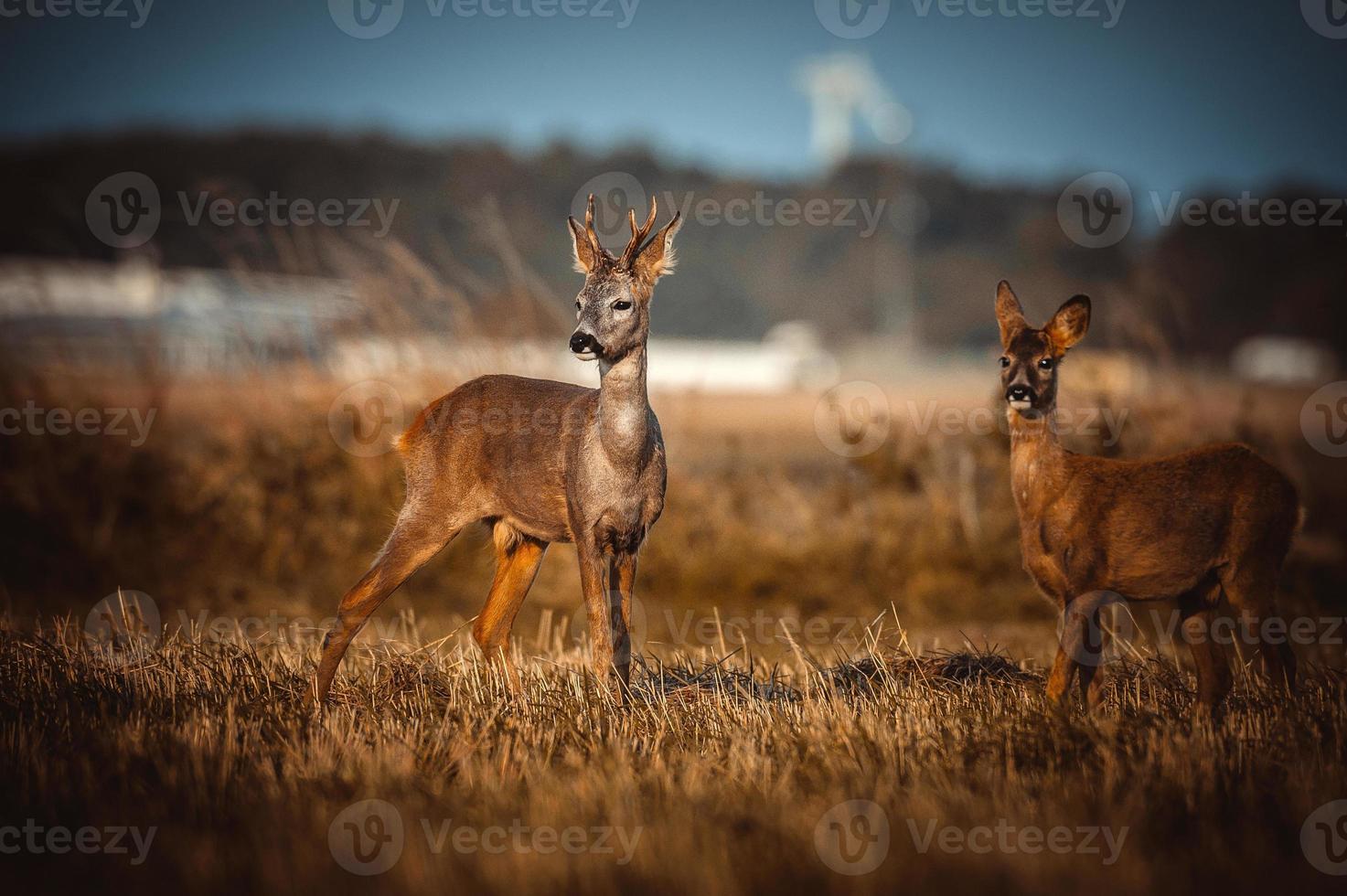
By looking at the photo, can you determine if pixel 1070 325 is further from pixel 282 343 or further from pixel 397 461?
pixel 282 343

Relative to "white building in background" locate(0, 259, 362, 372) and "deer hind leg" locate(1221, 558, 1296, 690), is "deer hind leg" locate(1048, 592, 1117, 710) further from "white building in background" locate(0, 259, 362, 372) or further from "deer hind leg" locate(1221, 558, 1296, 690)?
"white building in background" locate(0, 259, 362, 372)

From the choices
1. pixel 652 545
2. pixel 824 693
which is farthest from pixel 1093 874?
pixel 652 545

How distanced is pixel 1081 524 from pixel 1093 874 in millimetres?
2719

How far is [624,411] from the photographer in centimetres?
618

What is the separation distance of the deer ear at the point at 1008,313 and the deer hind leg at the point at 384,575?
3519mm

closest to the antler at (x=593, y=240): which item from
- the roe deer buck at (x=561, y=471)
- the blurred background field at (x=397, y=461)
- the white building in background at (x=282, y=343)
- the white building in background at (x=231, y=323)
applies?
the roe deer buck at (x=561, y=471)

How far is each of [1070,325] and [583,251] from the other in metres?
2.93

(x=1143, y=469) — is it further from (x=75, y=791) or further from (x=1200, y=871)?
(x=75, y=791)

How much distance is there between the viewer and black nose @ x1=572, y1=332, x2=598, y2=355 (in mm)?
5898

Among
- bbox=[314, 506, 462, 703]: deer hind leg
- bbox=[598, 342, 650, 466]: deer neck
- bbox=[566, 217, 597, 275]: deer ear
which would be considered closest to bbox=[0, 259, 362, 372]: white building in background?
bbox=[314, 506, 462, 703]: deer hind leg

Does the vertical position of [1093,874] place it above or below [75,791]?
below

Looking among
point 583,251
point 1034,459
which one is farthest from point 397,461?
point 1034,459

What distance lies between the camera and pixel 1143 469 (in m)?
6.20

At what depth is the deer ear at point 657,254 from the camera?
638 centimetres
